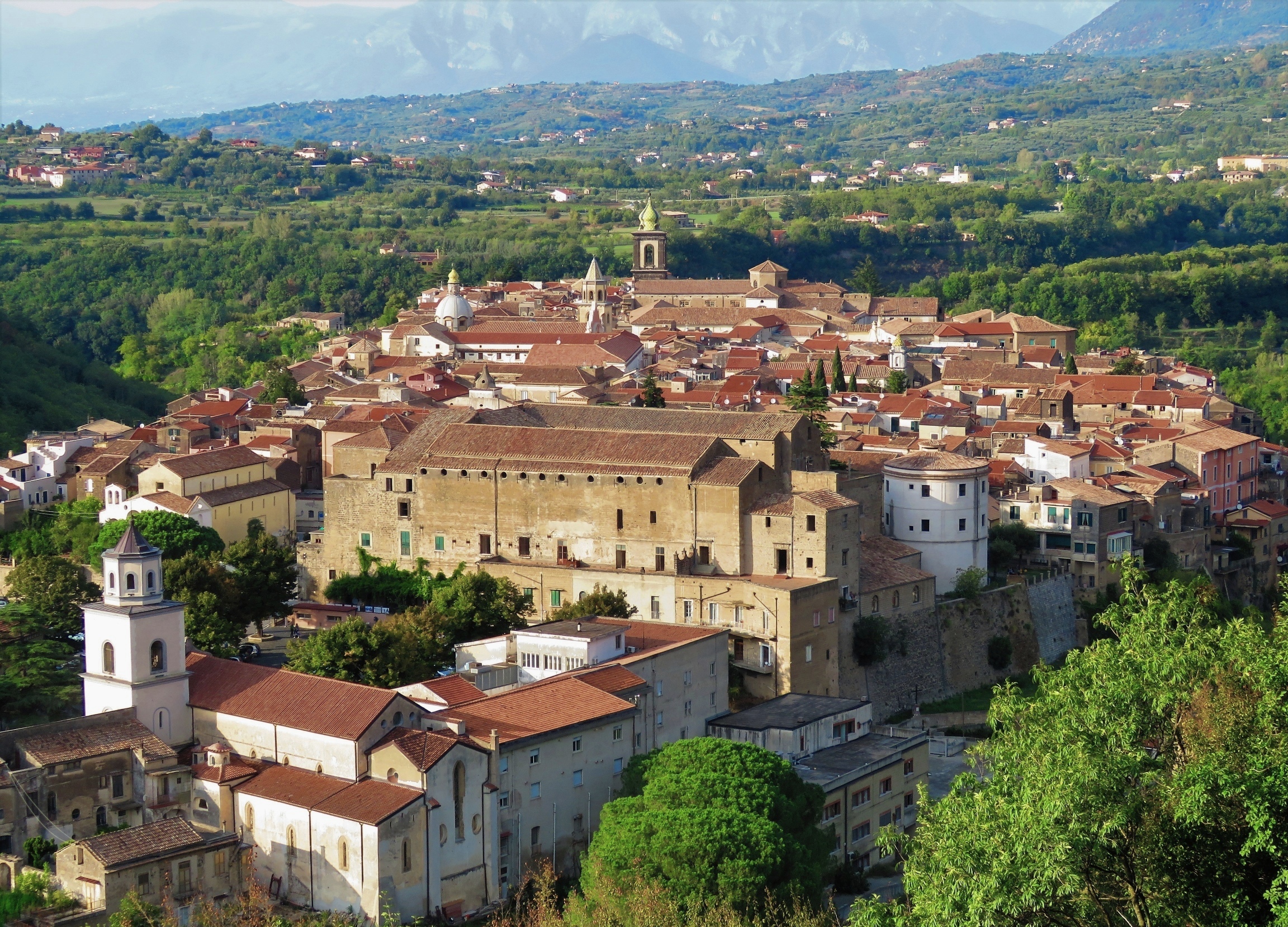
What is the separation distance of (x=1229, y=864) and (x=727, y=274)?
101110 millimetres

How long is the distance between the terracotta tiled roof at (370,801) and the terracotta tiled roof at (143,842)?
1.89 m

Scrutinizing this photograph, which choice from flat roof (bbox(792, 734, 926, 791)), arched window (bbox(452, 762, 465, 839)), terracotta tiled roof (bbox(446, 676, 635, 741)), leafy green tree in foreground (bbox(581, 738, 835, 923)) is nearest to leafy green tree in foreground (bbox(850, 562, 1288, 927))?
leafy green tree in foreground (bbox(581, 738, 835, 923))

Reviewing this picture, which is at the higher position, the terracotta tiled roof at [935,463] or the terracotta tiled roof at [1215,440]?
the terracotta tiled roof at [935,463]

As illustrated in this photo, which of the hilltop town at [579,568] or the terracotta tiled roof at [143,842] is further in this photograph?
the hilltop town at [579,568]

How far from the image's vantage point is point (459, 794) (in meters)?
28.5

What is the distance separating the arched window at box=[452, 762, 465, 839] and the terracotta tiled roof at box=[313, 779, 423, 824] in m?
0.64

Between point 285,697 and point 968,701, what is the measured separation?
16.3 m

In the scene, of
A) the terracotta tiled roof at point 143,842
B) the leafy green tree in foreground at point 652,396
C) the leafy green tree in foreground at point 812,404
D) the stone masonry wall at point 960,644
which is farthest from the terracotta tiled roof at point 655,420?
the terracotta tiled roof at point 143,842

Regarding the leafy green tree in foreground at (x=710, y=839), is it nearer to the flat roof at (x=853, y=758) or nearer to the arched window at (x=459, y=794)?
the arched window at (x=459, y=794)

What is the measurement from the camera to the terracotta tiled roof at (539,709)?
29.8 metres

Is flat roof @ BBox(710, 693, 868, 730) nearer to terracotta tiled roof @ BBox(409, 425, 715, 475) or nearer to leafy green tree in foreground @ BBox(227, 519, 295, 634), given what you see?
terracotta tiled roof @ BBox(409, 425, 715, 475)

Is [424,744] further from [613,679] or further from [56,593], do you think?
[56,593]

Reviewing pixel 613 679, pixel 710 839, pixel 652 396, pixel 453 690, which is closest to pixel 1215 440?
pixel 652 396

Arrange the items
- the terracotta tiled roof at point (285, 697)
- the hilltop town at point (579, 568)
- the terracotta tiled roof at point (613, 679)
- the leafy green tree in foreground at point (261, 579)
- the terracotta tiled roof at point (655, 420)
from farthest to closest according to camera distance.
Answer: the terracotta tiled roof at point (655, 420)
the leafy green tree in foreground at point (261, 579)
the terracotta tiled roof at point (613, 679)
the terracotta tiled roof at point (285, 697)
the hilltop town at point (579, 568)
